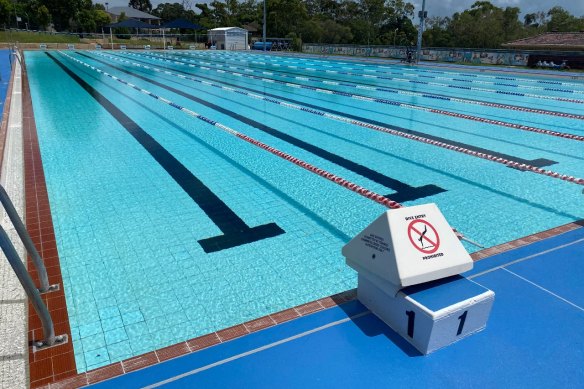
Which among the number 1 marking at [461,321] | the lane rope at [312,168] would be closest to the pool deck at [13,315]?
the number 1 marking at [461,321]

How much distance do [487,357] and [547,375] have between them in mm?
286

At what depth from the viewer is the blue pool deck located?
6.99 ft

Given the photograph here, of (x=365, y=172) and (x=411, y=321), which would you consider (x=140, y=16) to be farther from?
(x=411, y=321)

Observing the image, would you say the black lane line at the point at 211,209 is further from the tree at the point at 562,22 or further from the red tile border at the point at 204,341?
the tree at the point at 562,22

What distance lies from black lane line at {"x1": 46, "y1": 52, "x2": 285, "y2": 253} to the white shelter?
106 ft

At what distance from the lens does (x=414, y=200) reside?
191 inches

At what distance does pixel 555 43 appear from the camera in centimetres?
2427

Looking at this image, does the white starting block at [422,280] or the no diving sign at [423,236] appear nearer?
the white starting block at [422,280]

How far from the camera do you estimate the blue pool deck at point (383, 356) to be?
2129 millimetres

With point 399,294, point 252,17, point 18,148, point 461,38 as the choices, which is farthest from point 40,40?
point 399,294

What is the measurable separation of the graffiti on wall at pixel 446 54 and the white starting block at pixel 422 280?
2312cm

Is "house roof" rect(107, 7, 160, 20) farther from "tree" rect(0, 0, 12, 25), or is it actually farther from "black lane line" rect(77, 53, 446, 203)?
"black lane line" rect(77, 53, 446, 203)

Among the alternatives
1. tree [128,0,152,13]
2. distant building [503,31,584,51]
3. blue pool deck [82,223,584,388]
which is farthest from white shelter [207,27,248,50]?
tree [128,0,152,13]

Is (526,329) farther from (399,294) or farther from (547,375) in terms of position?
(399,294)
